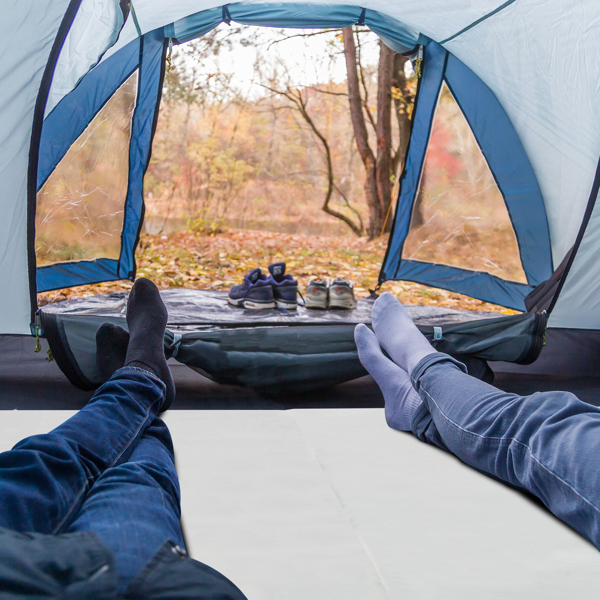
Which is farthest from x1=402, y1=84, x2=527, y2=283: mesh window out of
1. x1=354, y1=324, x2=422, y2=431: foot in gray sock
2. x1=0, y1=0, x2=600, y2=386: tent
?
x1=354, y1=324, x2=422, y2=431: foot in gray sock

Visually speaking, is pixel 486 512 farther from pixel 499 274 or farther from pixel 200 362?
pixel 499 274

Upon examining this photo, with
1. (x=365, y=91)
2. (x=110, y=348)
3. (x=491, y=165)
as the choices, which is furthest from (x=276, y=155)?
(x=110, y=348)

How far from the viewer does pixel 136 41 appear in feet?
7.41

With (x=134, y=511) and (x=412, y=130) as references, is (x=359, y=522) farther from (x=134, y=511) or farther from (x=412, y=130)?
(x=412, y=130)

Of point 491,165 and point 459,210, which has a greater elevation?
point 491,165

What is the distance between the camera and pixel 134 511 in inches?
23.2

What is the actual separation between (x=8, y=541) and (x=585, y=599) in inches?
22.7

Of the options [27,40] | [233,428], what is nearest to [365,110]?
[27,40]

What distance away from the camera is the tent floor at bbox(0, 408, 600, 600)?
611 millimetres

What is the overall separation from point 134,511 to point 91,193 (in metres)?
1.90

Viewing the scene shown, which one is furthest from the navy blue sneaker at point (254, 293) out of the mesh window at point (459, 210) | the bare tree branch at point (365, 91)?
the bare tree branch at point (365, 91)

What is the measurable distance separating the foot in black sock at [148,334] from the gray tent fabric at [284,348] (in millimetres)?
111

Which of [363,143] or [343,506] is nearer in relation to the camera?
[343,506]

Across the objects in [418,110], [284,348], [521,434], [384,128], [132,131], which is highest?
Answer: [384,128]
